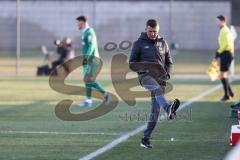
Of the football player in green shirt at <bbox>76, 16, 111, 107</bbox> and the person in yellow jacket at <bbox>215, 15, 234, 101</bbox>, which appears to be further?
the person in yellow jacket at <bbox>215, 15, 234, 101</bbox>

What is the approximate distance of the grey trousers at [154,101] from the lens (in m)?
12.2

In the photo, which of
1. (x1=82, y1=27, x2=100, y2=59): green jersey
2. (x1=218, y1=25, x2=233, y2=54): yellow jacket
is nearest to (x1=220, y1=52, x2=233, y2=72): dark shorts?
(x1=218, y1=25, x2=233, y2=54): yellow jacket

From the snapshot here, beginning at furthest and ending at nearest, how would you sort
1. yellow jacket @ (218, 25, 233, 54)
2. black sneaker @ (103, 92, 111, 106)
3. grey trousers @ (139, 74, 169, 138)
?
yellow jacket @ (218, 25, 233, 54) → black sneaker @ (103, 92, 111, 106) → grey trousers @ (139, 74, 169, 138)

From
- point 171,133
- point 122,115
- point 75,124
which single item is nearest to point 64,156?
point 171,133

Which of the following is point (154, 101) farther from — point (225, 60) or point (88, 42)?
point (225, 60)

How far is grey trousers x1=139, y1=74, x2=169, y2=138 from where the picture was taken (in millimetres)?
12250

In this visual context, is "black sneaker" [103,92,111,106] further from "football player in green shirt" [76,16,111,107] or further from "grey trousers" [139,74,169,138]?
"grey trousers" [139,74,169,138]

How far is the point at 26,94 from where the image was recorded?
22.3 metres

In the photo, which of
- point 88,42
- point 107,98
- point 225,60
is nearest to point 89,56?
point 88,42

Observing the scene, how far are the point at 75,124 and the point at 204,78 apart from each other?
47.3 ft

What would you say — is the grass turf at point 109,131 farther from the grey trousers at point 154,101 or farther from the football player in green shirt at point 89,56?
the football player in green shirt at point 89,56

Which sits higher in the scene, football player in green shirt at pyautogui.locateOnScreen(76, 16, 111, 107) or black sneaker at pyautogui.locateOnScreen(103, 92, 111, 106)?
football player in green shirt at pyautogui.locateOnScreen(76, 16, 111, 107)

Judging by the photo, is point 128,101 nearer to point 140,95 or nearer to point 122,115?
point 140,95

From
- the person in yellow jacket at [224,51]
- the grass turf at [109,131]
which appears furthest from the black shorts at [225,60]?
the grass turf at [109,131]
